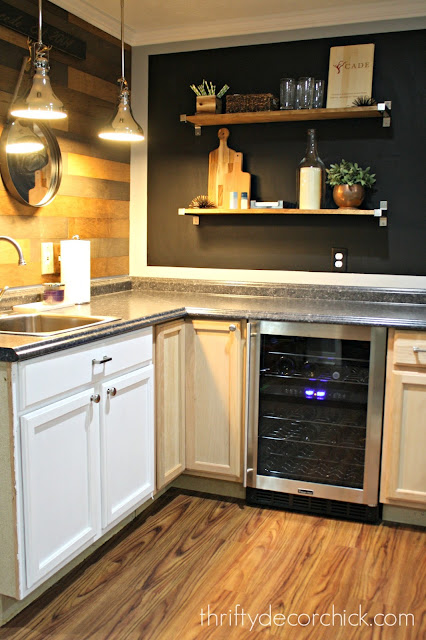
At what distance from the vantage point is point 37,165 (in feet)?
9.32

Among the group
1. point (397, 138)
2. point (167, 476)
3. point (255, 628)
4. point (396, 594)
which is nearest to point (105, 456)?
point (167, 476)

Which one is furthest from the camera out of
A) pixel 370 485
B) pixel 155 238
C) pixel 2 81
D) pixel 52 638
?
pixel 155 238

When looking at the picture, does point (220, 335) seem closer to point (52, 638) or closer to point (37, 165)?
point (37, 165)

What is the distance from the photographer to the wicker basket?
3.23 metres

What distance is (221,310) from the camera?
2906 millimetres

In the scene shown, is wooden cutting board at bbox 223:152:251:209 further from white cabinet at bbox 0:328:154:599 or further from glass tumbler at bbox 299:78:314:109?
white cabinet at bbox 0:328:154:599

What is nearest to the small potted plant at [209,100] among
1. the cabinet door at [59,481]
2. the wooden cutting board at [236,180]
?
the wooden cutting board at [236,180]

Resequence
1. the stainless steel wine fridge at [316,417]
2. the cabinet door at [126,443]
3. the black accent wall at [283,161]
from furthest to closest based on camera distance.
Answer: the black accent wall at [283,161] → the stainless steel wine fridge at [316,417] → the cabinet door at [126,443]

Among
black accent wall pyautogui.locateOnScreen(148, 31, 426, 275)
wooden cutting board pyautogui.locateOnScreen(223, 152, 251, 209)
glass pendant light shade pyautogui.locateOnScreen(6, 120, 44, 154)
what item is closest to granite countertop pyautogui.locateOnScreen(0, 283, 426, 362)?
black accent wall pyautogui.locateOnScreen(148, 31, 426, 275)

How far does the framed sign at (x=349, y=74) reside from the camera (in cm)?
316

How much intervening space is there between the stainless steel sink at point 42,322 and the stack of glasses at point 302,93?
4.85 feet

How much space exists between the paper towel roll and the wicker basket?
105 cm

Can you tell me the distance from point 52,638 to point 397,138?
8.61ft

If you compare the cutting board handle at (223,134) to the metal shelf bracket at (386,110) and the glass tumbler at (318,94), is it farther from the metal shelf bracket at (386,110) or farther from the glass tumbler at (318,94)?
the metal shelf bracket at (386,110)
